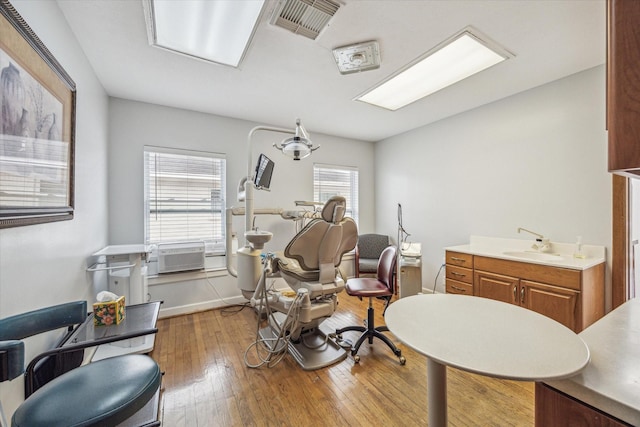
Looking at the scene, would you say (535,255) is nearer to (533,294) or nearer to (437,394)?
(533,294)

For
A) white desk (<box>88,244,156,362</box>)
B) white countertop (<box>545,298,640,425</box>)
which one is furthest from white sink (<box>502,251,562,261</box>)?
white desk (<box>88,244,156,362</box>)

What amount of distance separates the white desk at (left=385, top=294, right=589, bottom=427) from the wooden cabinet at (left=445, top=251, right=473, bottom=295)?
1904mm

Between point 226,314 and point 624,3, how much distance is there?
11.9 feet

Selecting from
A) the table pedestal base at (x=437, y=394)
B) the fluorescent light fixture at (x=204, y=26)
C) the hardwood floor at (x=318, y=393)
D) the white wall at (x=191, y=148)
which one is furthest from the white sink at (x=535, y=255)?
the fluorescent light fixture at (x=204, y=26)

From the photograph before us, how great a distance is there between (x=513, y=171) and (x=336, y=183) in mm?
2449

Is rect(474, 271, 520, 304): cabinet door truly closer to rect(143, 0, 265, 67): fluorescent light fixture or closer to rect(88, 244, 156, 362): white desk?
rect(143, 0, 265, 67): fluorescent light fixture

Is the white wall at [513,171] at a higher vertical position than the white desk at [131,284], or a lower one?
higher

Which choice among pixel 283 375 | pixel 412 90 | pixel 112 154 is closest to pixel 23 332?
pixel 283 375

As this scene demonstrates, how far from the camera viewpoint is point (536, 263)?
7.42 ft

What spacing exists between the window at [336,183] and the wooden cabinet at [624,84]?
11.9 ft

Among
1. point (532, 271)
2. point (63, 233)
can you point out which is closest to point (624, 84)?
point (532, 271)

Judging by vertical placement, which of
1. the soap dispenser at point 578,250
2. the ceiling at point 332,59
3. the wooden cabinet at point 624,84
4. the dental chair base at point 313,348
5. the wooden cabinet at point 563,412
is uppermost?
the ceiling at point 332,59

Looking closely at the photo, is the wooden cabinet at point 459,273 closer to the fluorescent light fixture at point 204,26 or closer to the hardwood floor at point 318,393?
→ the hardwood floor at point 318,393

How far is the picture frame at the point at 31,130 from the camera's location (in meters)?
1.05
